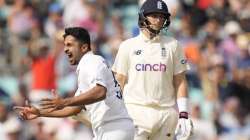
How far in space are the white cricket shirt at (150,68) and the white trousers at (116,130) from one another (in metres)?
1.00

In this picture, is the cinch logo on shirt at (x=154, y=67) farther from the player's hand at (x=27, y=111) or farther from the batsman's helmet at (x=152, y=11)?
the player's hand at (x=27, y=111)

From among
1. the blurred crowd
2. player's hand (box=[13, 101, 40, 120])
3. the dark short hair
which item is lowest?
the blurred crowd

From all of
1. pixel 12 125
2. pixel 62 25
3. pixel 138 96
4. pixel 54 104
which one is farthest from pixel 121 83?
pixel 62 25

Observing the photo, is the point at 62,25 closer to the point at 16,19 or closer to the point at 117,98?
the point at 16,19

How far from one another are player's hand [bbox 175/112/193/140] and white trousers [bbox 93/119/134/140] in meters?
0.98

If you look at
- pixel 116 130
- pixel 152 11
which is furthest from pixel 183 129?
pixel 152 11

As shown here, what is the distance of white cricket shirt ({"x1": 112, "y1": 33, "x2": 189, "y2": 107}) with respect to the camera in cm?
1095

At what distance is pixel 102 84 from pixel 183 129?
1.71m

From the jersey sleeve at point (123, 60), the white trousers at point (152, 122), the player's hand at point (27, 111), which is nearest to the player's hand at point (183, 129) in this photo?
the white trousers at point (152, 122)

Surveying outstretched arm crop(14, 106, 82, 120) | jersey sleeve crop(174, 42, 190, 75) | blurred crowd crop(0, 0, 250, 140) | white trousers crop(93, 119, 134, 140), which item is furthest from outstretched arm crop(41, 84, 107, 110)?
blurred crowd crop(0, 0, 250, 140)

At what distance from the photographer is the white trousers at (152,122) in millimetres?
10984

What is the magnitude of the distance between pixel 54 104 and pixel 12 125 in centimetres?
695

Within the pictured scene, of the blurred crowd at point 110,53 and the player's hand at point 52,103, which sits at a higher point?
the player's hand at point 52,103

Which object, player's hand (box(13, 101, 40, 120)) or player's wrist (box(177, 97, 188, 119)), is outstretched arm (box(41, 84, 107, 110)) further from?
player's wrist (box(177, 97, 188, 119))
